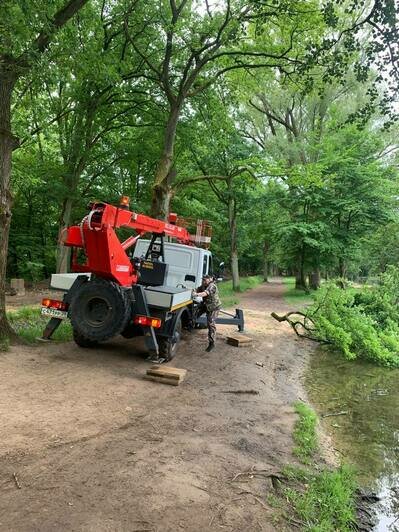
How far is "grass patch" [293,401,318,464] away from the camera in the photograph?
17.1 feet

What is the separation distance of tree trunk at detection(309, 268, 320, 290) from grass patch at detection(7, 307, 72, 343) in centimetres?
1945

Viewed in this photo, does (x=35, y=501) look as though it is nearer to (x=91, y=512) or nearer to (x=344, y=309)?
(x=91, y=512)

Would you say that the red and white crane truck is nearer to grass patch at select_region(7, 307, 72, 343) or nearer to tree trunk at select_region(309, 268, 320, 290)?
grass patch at select_region(7, 307, 72, 343)

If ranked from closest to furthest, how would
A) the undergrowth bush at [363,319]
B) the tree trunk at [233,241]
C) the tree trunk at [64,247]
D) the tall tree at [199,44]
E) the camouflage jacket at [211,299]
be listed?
the camouflage jacket at [211,299], the undergrowth bush at [363,319], the tall tree at [199,44], the tree trunk at [64,247], the tree trunk at [233,241]

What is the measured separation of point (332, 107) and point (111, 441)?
1030 inches

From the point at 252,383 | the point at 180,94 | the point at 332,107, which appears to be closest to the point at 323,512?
the point at 252,383

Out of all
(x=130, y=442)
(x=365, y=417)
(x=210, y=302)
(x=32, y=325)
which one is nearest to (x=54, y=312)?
(x=32, y=325)

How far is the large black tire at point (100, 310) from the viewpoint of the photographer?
7340 mm

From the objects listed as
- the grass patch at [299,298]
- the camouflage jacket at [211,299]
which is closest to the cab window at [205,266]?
the camouflage jacket at [211,299]

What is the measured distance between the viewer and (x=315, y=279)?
28.6 meters

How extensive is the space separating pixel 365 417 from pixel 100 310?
4788 millimetres

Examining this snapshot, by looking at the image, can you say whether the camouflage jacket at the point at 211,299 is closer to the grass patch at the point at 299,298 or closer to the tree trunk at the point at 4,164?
the tree trunk at the point at 4,164

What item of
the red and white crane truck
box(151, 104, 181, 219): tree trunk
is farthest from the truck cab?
box(151, 104, 181, 219): tree trunk

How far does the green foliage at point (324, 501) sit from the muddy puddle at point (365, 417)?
1.20 ft
